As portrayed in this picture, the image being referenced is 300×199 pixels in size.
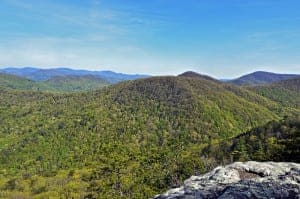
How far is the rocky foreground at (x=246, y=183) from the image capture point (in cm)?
2184

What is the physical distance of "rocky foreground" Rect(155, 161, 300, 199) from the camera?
21.8 meters

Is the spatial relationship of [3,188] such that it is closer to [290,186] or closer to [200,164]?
[200,164]

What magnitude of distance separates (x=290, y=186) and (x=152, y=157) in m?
83.7

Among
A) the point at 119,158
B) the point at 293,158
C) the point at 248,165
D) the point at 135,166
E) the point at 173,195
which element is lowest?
the point at 135,166

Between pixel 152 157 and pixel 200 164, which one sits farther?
pixel 152 157

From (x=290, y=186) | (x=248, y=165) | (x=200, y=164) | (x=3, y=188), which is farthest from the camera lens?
(x=3, y=188)

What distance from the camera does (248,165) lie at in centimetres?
2809

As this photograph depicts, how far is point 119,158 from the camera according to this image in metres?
80.8

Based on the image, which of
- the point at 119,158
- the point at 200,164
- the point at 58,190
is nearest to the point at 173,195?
the point at 119,158

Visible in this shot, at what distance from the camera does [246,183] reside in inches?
899

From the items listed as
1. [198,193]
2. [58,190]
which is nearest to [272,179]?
[198,193]

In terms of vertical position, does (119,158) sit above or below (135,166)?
above

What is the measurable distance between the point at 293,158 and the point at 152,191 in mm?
32241

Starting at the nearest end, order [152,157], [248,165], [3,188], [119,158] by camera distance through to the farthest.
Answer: [248,165]
[119,158]
[152,157]
[3,188]
